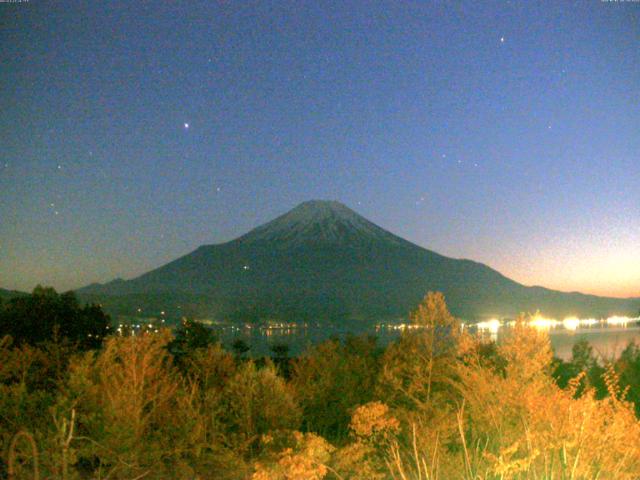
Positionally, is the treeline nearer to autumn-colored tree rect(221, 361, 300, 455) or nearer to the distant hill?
autumn-colored tree rect(221, 361, 300, 455)

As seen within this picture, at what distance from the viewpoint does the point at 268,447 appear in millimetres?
6906

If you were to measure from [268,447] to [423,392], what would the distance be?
2637mm

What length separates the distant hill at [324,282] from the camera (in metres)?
91.3

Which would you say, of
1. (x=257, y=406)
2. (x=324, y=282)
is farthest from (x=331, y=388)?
(x=324, y=282)

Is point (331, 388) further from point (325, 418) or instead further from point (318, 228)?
point (318, 228)

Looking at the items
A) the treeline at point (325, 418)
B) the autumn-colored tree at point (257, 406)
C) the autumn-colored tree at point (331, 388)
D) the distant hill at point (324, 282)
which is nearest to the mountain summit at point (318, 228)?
the distant hill at point (324, 282)

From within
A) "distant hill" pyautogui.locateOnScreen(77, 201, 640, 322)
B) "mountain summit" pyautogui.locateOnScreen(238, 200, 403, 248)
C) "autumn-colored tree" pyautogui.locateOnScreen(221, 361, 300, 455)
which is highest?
"mountain summit" pyautogui.locateOnScreen(238, 200, 403, 248)

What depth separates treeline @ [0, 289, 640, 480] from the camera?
17.5 ft

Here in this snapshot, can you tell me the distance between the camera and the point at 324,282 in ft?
367

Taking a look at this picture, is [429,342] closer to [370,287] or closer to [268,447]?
[268,447]

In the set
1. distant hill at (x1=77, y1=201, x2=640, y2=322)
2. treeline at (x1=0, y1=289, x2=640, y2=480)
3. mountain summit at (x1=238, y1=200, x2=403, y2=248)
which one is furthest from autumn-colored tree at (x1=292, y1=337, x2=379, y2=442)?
mountain summit at (x1=238, y1=200, x2=403, y2=248)

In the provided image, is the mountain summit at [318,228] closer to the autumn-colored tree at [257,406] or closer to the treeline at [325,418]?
the treeline at [325,418]

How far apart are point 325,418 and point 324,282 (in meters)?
103

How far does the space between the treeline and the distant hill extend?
6653cm
